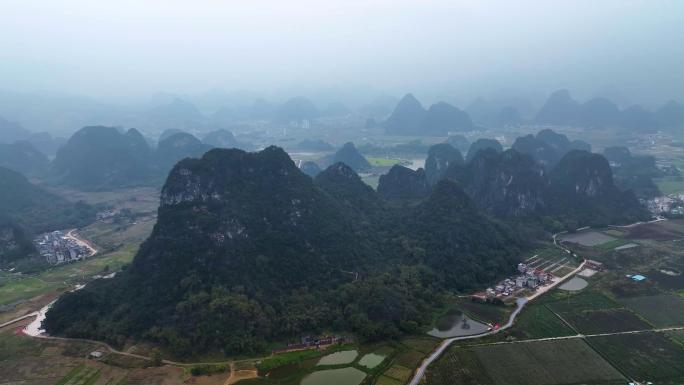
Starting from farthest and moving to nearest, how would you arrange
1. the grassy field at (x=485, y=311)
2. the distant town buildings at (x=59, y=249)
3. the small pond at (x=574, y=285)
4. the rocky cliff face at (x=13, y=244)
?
the rocky cliff face at (x=13, y=244)
the distant town buildings at (x=59, y=249)
the small pond at (x=574, y=285)
the grassy field at (x=485, y=311)

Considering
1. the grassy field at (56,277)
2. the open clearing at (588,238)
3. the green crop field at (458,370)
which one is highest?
the grassy field at (56,277)

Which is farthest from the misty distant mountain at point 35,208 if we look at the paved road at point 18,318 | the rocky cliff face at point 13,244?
the paved road at point 18,318

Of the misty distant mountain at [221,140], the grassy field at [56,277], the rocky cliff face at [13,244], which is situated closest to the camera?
the grassy field at [56,277]

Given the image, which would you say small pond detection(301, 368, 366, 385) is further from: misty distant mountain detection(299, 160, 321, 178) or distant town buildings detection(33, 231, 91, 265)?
misty distant mountain detection(299, 160, 321, 178)

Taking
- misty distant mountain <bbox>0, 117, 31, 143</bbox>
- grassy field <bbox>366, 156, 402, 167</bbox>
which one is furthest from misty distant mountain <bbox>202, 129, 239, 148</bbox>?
misty distant mountain <bbox>0, 117, 31, 143</bbox>

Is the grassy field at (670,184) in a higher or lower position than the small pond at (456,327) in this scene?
higher

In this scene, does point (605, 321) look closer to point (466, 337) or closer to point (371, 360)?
point (466, 337)

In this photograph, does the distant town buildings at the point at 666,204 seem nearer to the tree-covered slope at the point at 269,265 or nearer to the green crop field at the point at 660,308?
the tree-covered slope at the point at 269,265
